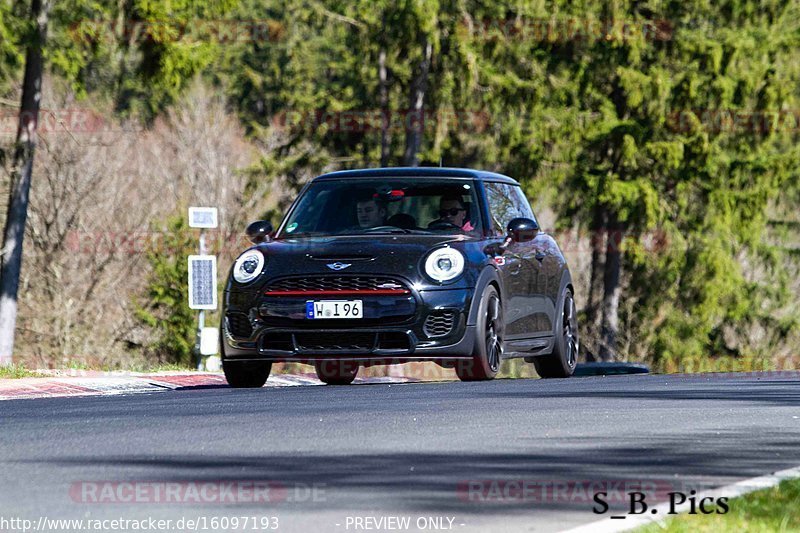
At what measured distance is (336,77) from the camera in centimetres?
6078

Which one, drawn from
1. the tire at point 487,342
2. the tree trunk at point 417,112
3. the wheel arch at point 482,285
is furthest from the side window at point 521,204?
the tree trunk at point 417,112

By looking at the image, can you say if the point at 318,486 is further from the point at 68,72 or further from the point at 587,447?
the point at 68,72

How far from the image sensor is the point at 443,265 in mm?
13914

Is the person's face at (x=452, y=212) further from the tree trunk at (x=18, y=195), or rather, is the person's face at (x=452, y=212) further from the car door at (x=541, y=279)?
the tree trunk at (x=18, y=195)

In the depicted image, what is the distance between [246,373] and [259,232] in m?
1.19

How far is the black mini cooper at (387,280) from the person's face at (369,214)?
0.01m

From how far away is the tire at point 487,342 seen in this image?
14.1 meters

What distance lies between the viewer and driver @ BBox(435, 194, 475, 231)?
1498 centimetres

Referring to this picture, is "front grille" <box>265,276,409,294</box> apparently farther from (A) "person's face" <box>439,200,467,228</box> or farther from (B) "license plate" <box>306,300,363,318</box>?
(A) "person's face" <box>439,200,467,228</box>

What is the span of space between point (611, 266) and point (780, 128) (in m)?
5.17

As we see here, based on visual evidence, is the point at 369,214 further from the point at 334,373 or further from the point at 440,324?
the point at 334,373

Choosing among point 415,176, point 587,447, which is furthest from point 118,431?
point 415,176

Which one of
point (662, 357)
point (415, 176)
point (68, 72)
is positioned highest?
point (68, 72)

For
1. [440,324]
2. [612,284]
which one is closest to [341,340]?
[440,324]
